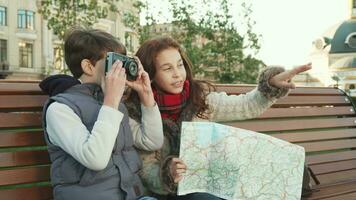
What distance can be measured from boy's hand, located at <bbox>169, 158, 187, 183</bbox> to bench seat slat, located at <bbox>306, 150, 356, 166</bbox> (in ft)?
5.62

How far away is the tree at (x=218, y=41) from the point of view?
51.8 feet

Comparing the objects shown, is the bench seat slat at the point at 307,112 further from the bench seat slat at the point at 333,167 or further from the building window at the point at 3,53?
the building window at the point at 3,53

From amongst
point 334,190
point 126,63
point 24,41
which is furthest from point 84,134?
point 24,41

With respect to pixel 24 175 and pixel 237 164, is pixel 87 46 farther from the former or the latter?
pixel 237 164

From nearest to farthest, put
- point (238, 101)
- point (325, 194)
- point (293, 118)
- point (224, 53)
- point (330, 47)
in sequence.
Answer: point (238, 101) < point (325, 194) < point (293, 118) < point (224, 53) < point (330, 47)

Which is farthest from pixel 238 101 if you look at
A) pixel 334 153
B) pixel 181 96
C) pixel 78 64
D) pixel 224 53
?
pixel 224 53

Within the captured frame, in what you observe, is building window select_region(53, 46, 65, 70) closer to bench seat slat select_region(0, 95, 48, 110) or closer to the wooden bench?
the wooden bench

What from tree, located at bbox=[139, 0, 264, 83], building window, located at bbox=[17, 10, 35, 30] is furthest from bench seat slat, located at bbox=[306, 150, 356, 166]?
building window, located at bbox=[17, 10, 35, 30]

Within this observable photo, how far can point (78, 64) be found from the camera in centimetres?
235

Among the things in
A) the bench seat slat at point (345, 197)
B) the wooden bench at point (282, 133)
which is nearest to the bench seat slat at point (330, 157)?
the wooden bench at point (282, 133)

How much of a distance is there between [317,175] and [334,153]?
39 centimetres

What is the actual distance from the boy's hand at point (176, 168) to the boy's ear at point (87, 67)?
537 mm

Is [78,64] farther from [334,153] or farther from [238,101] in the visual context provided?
[334,153]

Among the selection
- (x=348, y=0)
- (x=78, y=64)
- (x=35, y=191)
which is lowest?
(x=35, y=191)
